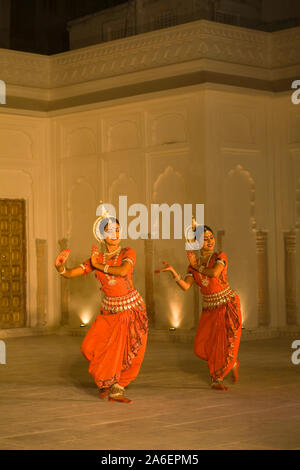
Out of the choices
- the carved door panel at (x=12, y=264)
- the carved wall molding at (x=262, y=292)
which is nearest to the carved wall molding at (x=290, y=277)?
the carved wall molding at (x=262, y=292)

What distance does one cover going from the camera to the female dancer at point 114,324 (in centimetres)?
696

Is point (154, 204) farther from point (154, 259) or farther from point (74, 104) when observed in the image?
point (74, 104)

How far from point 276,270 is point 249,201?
96 cm

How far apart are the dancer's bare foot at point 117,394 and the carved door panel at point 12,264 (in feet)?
18.4

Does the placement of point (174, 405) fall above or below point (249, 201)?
below

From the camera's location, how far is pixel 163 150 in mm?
11562

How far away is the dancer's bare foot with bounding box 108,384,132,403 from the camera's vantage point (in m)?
6.89

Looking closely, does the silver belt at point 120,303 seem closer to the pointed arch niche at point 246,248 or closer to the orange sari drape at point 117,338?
the orange sari drape at point 117,338

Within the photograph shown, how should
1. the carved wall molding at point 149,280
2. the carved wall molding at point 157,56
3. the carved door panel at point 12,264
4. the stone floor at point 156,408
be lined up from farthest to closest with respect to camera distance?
the carved door panel at point 12,264, the carved wall molding at point 149,280, the carved wall molding at point 157,56, the stone floor at point 156,408

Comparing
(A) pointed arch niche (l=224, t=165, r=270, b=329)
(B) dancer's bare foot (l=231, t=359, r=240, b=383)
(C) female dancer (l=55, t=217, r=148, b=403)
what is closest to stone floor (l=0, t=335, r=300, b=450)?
(B) dancer's bare foot (l=231, t=359, r=240, b=383)

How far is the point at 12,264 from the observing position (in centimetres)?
1239

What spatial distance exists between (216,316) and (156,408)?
4.26 ft

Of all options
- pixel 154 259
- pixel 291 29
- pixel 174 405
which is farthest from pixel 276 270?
pixel 174 405

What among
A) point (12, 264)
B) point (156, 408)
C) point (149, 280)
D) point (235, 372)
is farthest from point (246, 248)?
point (156, 408)
